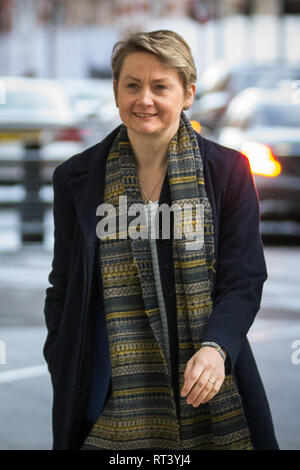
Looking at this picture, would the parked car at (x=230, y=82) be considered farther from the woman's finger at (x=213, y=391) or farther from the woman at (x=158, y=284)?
the woman's finger at (x=213, y=391)

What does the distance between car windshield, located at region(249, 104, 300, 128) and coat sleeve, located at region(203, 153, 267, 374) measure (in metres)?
8.08

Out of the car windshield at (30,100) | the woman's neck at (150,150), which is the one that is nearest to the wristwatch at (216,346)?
the woman's neck at (150,150)

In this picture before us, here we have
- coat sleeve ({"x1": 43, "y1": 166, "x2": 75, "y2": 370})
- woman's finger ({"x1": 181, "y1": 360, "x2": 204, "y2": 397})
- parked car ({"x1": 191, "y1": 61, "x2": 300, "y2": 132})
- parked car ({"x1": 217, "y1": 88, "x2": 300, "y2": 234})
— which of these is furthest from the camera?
parked car ({"x1": 191, "y1": 61, "x2": 300, "y2": 132})

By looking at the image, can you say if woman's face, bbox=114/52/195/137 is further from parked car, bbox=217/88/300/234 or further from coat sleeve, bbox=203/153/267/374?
parked car, bbox=217/88/300/234

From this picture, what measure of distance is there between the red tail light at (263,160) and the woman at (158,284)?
7.49m

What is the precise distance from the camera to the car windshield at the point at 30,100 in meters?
13.5

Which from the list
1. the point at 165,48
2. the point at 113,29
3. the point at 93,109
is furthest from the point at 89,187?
A: the point at 113,29

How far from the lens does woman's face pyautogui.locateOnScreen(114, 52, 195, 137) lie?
2.49 meters

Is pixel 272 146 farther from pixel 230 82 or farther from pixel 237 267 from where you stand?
pixel 230 82

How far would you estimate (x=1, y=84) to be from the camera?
45.1ft

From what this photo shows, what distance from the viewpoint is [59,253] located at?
2.69 metres

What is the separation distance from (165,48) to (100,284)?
644 millimetres

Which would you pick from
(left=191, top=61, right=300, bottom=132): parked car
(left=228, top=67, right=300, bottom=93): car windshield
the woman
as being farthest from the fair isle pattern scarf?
(left=228, top=67, right=300, bottom=93): car windshield
